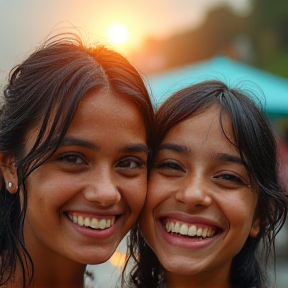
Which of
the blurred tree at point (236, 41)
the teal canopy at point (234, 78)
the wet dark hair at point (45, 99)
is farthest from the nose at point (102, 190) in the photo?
the blurred tree at point (236, 41)

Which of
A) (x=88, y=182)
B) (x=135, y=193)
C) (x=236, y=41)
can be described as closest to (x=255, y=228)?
(x=135, y=193)

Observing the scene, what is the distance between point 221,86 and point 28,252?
3.94 feet

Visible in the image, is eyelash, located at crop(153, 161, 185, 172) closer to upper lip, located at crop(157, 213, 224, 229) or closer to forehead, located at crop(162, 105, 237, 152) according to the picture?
forehead, located at crop(162, 105, 237, 152)

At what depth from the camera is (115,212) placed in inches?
89.6

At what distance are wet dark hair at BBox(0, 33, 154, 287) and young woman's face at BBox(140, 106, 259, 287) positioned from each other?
6.8 inches

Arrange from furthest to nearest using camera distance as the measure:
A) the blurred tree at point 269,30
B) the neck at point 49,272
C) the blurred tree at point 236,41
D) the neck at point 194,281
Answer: the blurred tree at point 269,30
the blurred tree at point 236,41
the neck at point 194,281
the neck at point 49,272

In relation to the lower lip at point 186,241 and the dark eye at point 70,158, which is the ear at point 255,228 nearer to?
the lower lip at point 186,241

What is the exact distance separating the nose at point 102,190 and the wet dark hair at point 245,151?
40 centimetres

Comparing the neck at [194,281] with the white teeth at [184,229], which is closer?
the white teeth at [184,229]

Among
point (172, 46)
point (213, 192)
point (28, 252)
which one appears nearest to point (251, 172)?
point (213, 192)

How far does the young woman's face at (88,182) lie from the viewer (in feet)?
7.18

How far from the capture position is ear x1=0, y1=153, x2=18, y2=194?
236 cm

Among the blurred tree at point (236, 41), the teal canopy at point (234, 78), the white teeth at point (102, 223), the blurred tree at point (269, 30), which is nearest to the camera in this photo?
the white teeth at point (102, 223)

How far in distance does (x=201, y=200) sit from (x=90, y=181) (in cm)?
50
